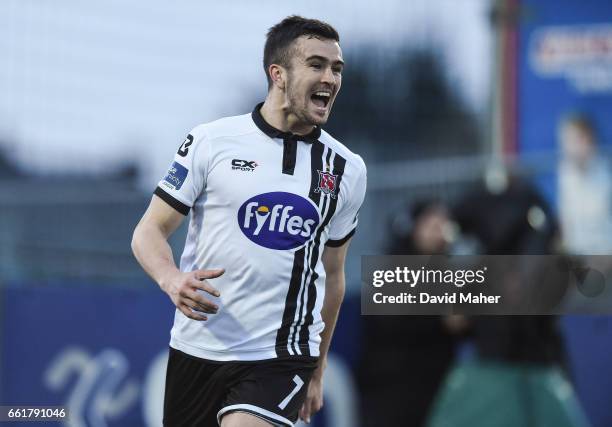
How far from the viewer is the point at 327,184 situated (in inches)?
224

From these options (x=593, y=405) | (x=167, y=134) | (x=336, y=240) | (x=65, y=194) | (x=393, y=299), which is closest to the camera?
(x=336, y=240)

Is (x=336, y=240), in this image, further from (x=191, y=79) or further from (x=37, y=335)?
(x=191, y=79)

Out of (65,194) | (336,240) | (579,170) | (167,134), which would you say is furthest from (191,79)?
(336,240)

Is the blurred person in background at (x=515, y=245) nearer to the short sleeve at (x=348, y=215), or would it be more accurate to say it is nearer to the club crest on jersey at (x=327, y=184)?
the short sleeve at (x=348, y=215)

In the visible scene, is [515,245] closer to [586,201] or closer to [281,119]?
[586,201]

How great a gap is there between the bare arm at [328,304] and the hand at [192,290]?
0.98m

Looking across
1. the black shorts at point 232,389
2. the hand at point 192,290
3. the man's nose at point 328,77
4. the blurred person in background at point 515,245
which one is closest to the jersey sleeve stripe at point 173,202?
the hand at point 192,290

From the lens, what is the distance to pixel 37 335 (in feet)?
30.8

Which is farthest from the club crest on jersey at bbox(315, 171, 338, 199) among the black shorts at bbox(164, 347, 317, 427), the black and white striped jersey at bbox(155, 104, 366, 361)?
the black shorts at bbox(164, 347, 317, 427)

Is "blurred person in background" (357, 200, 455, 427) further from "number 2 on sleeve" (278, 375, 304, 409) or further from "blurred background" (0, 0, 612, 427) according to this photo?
"number 2 on sleeve" (278, 375, 304, 409)

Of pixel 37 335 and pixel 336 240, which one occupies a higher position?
pixel 336 240

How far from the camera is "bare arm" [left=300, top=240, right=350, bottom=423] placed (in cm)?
596

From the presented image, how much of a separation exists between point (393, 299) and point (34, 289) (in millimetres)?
2802

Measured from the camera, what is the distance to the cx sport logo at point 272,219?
5527 mm
